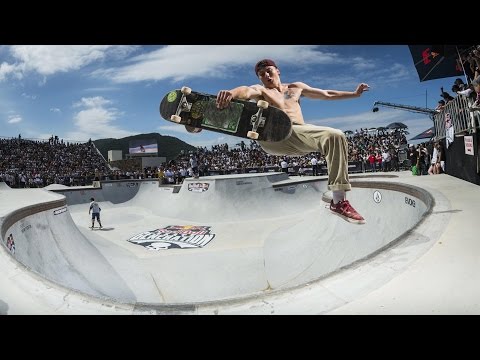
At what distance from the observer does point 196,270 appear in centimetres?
807

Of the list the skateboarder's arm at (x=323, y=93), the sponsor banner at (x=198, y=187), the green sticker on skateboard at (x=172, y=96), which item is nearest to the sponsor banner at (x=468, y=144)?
the skateboarder's arm at (x=323, y=93)

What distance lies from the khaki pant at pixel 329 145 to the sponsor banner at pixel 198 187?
13120mm

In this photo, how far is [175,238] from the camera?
11.7 m

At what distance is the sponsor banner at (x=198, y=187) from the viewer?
16947 millimetres

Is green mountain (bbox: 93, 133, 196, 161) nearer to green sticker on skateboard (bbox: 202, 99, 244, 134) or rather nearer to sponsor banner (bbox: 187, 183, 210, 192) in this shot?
sponsor banner (bbox: 187, 183, 210, 192)

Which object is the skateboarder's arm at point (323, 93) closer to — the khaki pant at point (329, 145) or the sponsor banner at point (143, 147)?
the khaki pant at point (329, 145)

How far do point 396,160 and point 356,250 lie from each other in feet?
41.4

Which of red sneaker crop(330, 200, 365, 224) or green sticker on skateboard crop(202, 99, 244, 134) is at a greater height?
green sticker on skateboard crop(202, 99, 244, 134)

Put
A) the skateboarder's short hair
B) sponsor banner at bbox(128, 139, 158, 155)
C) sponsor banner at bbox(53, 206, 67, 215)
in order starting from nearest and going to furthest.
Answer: the skateboarder's short hair, sponsor banner at bbox(53, 206, 67, 215), sponsor banner at bbox(128, 139, 158, 155)

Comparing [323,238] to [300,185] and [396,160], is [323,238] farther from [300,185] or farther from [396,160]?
[396,160]

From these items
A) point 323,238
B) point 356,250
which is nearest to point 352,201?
point 323,238

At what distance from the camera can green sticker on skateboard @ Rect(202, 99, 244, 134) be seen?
12.8 ft

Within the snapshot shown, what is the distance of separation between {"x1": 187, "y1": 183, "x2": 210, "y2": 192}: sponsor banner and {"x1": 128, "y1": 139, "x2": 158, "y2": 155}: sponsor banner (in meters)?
3.37

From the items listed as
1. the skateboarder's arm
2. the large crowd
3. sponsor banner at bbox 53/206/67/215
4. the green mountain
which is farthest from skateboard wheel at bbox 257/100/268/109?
the large crowd
